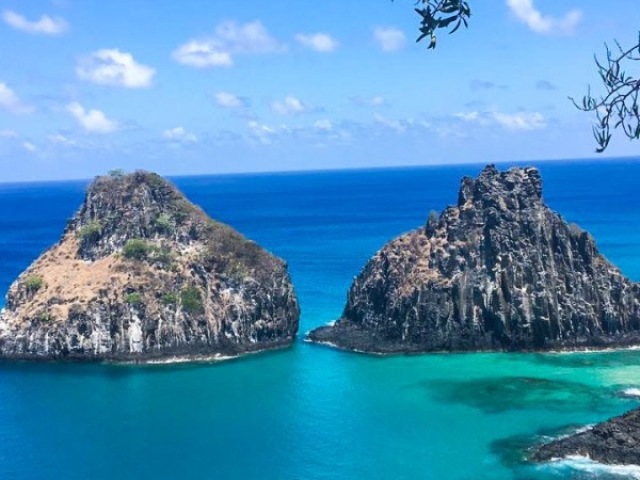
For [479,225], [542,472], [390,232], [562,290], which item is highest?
[390,232]

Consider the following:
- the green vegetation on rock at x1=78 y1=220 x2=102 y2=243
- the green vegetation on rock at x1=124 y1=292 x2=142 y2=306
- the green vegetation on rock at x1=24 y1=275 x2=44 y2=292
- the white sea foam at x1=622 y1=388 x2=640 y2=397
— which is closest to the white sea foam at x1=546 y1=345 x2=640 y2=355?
the white sea foam at x1=622 y1=388 x2=640 y2=397

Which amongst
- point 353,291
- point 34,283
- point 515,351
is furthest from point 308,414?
point 34,283

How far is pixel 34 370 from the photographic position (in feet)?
251

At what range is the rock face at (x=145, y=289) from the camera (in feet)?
264

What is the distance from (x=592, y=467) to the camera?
49281 mm

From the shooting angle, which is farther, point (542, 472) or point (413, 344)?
point (413, 344)

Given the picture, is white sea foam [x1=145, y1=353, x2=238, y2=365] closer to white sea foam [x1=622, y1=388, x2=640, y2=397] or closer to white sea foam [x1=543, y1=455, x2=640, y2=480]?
white sea foam [x1=622, y1=388, x2=640, y2=397]

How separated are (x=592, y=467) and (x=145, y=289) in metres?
50.9

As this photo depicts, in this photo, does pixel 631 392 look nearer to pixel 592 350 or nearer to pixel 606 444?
pixel 592 350

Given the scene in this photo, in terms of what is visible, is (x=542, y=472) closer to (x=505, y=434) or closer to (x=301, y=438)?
(x=505, y=434)

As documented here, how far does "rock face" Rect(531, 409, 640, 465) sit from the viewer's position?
162 feet

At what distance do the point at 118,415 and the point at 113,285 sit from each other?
23.5 m

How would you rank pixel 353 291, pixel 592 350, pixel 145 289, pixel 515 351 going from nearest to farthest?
pixel 592 350 < pixel 515 351 < pixel 145 289 < pixel 353 291

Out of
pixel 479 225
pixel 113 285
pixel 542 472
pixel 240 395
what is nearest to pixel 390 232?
pixel 479 225
